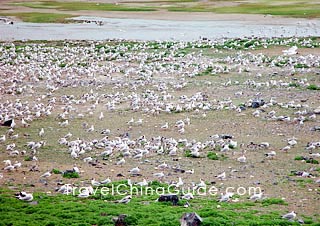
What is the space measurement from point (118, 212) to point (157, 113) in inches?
449

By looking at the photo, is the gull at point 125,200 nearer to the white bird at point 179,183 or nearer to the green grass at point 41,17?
the white bird at point 179,183

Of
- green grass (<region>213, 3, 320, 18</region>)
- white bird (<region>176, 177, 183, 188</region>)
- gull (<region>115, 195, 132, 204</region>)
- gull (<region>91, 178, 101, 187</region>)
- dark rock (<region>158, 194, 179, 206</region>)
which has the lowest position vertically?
gull (<region>91, 178, 101, 187</region>)

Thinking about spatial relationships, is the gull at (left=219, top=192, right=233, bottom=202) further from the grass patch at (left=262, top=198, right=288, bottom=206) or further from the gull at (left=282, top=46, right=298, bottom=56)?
the gull at (left=282, top=46, right=298, bottom=56)

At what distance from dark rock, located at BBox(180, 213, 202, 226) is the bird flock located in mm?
1977

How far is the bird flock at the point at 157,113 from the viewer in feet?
56.7

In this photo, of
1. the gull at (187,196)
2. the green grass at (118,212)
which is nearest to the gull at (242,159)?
the green grass at (118,212)

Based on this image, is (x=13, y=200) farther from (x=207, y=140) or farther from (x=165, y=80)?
(x=165, y=80)

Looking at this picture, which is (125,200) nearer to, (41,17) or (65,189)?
(65,189)

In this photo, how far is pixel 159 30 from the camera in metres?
56.2

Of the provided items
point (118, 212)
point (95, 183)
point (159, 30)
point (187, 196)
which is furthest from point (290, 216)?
point (159, 30)

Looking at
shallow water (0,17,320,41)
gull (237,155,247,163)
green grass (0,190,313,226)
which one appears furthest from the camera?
shallow water (0,17,320,41)

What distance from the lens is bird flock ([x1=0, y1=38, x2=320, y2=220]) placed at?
17.3 m

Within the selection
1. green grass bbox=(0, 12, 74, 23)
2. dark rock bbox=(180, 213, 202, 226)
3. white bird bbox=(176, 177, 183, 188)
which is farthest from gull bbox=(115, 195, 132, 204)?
green grass bbox=(0, 12, 74, 23)

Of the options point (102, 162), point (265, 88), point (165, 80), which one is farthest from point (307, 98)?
point (102, 162)
